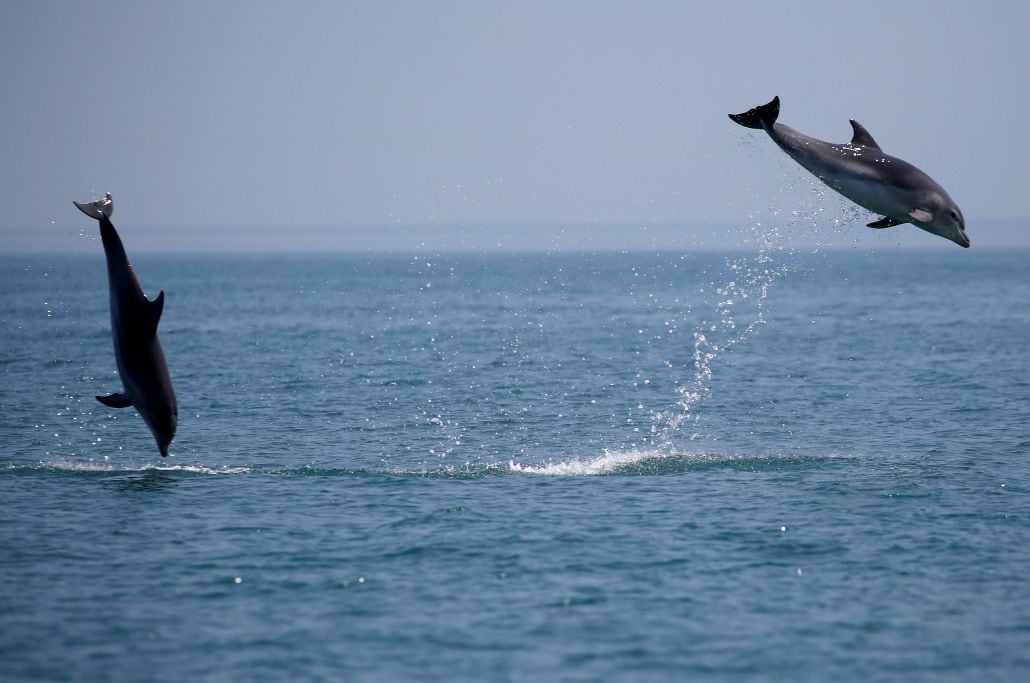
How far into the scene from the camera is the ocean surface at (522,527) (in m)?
16.2

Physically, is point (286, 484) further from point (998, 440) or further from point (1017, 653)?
point (998, 440)

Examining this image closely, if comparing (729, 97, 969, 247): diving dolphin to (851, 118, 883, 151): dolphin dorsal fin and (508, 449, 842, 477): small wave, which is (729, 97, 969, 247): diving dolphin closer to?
(851, 118, 883, 151): dolphin dorsal fin

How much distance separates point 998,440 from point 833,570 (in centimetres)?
1506

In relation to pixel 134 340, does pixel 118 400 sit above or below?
below

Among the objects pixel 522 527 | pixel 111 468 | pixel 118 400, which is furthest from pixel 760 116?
pixel 111 468

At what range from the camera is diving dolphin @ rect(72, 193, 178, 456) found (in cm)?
2142

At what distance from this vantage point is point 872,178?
768 inches

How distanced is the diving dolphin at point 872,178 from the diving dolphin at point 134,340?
10974 mm

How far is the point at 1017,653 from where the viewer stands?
16.2m

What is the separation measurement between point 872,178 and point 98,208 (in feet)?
45.4

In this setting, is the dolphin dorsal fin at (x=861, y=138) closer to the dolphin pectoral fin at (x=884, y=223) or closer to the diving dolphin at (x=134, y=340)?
the dolphin pectoral fin at (x=884, y=223)

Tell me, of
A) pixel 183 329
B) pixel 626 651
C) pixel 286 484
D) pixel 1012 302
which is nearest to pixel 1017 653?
pixel 626 651

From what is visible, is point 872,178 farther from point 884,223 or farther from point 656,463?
point 656,463

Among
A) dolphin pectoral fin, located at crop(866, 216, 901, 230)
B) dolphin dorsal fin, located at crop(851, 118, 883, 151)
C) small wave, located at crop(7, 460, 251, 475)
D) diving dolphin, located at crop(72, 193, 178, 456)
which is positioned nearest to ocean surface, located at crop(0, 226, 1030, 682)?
small wave, located at crop(7, 460, 251, 475)
